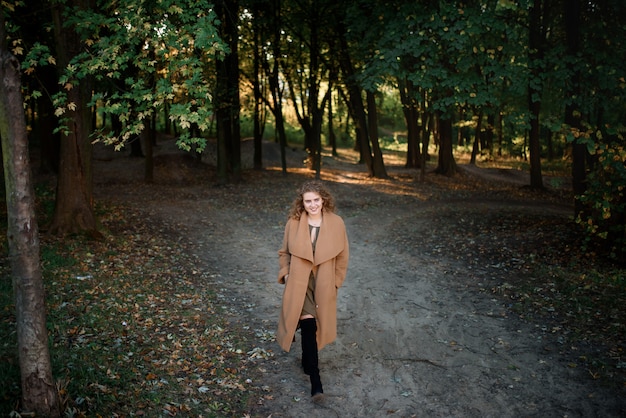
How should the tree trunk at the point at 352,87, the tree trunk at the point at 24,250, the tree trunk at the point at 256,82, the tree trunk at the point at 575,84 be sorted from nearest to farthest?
the tree trunk at the point at 24,250
the tree trunk at the point at 575,84
the tree trunk at the point at 352,87
the tree trunk at the point at 256,82

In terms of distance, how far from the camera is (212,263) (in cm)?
1042

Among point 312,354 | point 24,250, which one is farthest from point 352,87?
point 24,250

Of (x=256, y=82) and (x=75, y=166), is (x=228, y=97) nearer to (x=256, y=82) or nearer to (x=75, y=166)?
(x=256, y=82)

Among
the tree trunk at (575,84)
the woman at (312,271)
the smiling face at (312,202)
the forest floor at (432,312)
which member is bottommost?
the forest floor at (432,312)

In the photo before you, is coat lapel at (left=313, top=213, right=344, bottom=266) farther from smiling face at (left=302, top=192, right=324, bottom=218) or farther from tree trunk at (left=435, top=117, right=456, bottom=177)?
tree trunk at (left=435, top=117, right=456, bottom=177)

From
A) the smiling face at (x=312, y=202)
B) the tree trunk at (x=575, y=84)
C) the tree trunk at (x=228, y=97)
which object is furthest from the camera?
the tree trunk at (x=228, y=97)

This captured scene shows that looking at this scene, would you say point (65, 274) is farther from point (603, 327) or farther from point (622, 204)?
point (622, 204)

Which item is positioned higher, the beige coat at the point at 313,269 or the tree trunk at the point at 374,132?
the tree trunk at the point at 374,132

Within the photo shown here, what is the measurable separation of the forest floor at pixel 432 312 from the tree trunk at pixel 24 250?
6.97ft

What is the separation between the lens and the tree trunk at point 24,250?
3.73m

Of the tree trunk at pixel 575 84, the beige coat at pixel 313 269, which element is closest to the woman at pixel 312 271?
the beige coat at pixel 313 269

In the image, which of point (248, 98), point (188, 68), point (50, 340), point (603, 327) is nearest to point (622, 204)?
point (603, 327)

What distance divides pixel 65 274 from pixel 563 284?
8783 millimetres

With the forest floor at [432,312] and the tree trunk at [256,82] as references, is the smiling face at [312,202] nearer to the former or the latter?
the forest floor at [432,312]
